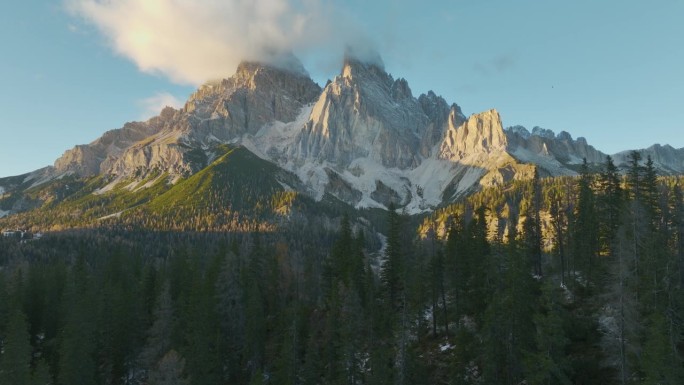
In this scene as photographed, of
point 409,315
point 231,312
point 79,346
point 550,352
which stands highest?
point 409,315

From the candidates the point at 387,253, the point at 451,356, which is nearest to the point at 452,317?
the point at 451,356

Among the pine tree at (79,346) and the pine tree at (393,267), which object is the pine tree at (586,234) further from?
the pine tree at (79,346)

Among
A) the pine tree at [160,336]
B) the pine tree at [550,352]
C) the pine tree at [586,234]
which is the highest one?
the pine tree at [586,234]

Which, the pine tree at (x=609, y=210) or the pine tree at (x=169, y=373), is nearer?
the pine tree at (x=169, y=373)

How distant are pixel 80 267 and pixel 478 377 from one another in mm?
73458

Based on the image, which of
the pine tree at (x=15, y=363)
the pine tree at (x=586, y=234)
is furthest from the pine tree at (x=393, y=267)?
the pine tree at (x=15, y=363)

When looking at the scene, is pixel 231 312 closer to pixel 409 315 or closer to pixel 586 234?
pixel 409 315

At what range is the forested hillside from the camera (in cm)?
3678

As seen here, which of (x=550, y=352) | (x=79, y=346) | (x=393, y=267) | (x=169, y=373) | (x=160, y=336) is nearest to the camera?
(x=550, y=352)

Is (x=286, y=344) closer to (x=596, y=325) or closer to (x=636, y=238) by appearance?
(x=596, y=325)

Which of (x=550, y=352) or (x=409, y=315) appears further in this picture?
(x=409, y=315)

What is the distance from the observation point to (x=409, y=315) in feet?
152

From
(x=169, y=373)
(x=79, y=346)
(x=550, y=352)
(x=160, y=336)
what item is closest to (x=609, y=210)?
(x=550, y=352)

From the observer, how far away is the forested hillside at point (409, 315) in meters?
36.8
